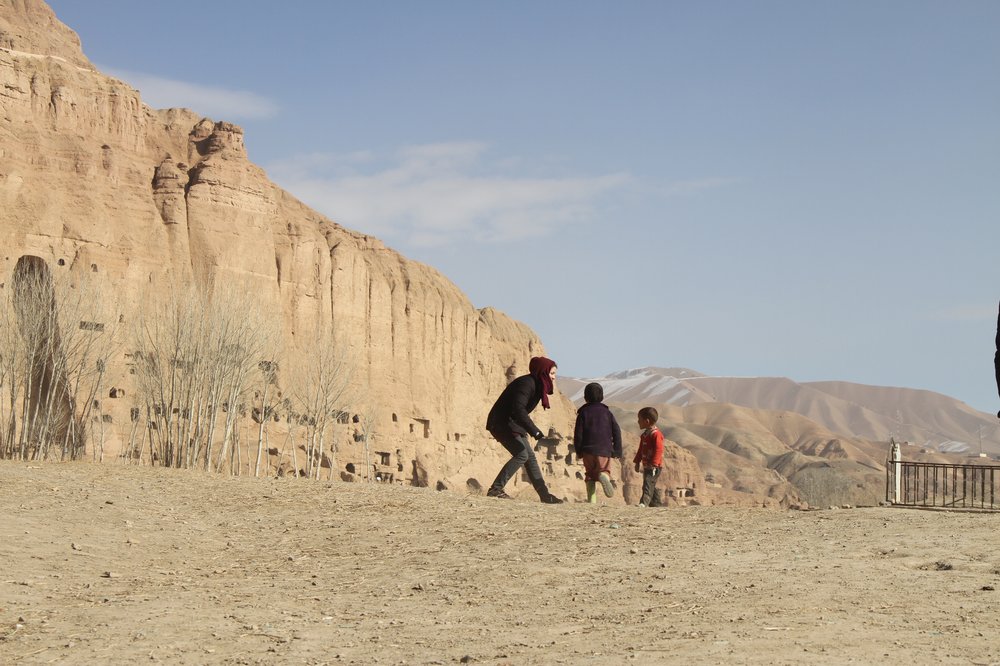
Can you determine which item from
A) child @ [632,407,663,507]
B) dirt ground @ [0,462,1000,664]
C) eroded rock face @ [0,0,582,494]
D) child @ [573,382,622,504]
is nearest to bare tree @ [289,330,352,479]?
eroded rock face @ [0,0,582,494]

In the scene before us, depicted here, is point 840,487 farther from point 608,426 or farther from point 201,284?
point 608,426

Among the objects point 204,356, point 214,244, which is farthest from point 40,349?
point 214,244

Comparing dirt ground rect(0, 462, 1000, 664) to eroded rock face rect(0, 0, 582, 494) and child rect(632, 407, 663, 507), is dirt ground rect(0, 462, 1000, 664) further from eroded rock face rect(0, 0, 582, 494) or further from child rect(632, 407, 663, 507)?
eroded rock face rect(0, 0, 582, 494)

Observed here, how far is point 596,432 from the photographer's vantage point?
56.3 ft

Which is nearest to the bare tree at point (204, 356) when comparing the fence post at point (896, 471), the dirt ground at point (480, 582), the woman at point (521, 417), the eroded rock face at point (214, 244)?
the eroded rock face at point (214, 244)

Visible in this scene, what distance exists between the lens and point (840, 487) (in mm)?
102312

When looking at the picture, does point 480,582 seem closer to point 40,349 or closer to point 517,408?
point 517,408

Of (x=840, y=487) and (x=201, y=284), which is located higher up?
(x=201, y=284)

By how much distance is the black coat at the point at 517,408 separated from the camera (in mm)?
17016

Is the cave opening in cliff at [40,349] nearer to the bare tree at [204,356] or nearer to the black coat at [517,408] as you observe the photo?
the bare tree at [204,356]

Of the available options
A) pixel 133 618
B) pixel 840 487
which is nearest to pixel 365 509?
pixel 133 618

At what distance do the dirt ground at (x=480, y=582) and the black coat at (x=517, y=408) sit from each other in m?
→ 1.14

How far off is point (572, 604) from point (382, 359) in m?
65.9

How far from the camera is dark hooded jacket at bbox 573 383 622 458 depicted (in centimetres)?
1717
